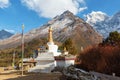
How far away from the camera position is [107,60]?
99.5ft

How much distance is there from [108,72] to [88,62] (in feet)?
23.9

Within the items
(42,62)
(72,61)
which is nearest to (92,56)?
(72,61)

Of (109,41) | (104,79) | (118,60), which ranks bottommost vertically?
(104,79)

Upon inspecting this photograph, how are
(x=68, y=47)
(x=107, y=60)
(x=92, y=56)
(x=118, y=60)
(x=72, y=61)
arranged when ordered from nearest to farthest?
(x=118, y=60), (x=107, y=60), (x=92, y=56), (x=72, y=61), (x=68, y=47)

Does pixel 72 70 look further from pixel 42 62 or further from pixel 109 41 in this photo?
pixel 109 41

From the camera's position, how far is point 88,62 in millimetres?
36219

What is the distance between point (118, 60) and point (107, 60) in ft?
6.87

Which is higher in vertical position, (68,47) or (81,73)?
(68,47)

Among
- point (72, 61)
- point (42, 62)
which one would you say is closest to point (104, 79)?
point (72, 61)

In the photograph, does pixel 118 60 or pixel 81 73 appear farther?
pixel 118 60

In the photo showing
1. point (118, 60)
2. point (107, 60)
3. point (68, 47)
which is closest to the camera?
point (118, 60)

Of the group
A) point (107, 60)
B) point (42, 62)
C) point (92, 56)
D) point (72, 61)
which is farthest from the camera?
point (42, 62)

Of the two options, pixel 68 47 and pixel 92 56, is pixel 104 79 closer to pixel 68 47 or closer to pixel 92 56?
pixel 92 56

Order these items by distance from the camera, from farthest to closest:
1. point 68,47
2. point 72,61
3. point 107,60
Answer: point 68,47
point 72,61
point 107,60
